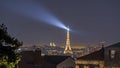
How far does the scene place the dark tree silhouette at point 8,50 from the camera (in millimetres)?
27494

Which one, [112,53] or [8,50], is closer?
[8,50]

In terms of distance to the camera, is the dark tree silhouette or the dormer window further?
the dormer window

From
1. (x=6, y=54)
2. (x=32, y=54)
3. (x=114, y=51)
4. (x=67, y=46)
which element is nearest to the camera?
(x=6, y=54)

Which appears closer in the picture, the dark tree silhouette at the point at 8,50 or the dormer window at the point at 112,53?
the dark tree silhouette at the point at 8,50

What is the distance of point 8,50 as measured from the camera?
28.0 meters

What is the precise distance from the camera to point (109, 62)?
193 ft

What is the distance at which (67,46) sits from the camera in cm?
17975

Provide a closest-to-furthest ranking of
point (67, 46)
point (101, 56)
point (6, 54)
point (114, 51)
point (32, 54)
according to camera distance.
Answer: point (6, 54)
point (114, 51)
point (101, 56)
point (32, 54)
point (67, 46)

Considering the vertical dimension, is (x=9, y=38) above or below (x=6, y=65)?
above

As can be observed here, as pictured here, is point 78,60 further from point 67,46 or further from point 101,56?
point 67,46

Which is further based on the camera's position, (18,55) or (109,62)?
(109,62)

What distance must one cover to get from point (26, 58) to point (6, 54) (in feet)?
140

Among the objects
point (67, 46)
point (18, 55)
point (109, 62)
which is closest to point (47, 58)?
point (109, 62)

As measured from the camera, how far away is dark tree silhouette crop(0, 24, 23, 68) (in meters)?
27.5
